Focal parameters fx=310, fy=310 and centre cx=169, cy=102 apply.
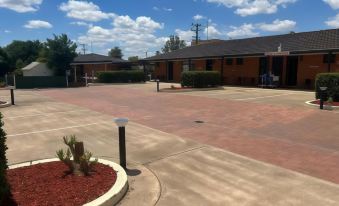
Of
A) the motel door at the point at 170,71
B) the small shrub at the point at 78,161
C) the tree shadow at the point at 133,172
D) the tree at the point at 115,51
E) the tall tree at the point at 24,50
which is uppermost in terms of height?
the tree at the point at 115,51

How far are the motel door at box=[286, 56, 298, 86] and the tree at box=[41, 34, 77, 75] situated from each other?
2402cm

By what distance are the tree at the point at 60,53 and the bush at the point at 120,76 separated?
4.41 m

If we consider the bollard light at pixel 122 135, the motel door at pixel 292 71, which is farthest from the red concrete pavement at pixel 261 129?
the motel door at pixel 292 71

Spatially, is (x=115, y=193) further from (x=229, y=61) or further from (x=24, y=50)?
(x=24, y=50)

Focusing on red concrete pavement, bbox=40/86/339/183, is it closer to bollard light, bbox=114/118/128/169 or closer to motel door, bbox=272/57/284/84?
bollard light, bbox=114/118/128/169

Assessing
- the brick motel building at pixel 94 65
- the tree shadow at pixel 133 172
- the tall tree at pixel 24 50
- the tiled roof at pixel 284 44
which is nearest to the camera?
the tree shadow at pixel 133 172

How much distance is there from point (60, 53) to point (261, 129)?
3159 cm

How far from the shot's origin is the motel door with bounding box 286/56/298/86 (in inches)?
1009

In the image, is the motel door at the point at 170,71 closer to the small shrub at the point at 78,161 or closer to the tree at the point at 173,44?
the small shrub at the point at 78,161

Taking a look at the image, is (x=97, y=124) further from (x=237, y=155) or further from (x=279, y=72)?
(x=279, y=72)

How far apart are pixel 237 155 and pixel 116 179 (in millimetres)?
2874

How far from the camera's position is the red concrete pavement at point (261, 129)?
645 cm

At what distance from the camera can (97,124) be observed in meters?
10.1

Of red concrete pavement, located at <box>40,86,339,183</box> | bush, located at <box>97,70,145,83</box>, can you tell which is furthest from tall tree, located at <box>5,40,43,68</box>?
red concrete pavement, located at <box>40,86,339,183</box>
